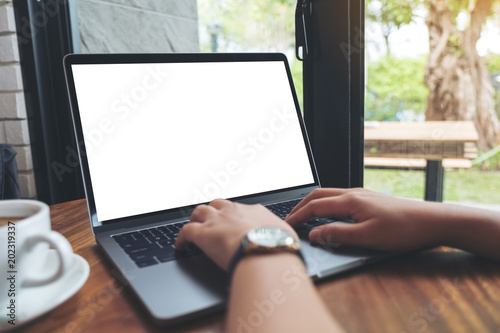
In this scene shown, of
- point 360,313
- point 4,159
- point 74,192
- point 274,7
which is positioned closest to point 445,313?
point 360,313

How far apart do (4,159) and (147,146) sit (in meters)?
0.41

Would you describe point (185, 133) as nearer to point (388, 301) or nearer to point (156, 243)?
point (156, 243)

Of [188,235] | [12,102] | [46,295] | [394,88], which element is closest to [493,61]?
[394,88]

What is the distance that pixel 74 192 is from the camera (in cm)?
116

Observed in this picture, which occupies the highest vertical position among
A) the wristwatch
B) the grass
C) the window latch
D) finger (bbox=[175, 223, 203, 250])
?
the window latch

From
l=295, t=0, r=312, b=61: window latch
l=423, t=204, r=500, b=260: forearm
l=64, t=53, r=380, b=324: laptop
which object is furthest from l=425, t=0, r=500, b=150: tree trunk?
l=423, t=204, r=500, b=260: forearm

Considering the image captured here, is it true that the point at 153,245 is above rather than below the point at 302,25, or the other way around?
below

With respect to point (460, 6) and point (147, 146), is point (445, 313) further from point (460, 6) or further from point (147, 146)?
point (460, 6)

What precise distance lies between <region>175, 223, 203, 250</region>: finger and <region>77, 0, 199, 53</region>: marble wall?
0.87 metres

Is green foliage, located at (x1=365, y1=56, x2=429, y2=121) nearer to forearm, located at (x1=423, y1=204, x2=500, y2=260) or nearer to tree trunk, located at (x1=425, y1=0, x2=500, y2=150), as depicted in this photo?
tree trunk, located at (x1=425, y1=0, x2=500, y2=150)

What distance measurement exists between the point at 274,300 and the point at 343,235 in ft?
0.70

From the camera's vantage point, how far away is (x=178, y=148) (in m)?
0.73

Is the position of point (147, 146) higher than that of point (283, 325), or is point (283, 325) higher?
point (147, 146)

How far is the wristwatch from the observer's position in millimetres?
426
